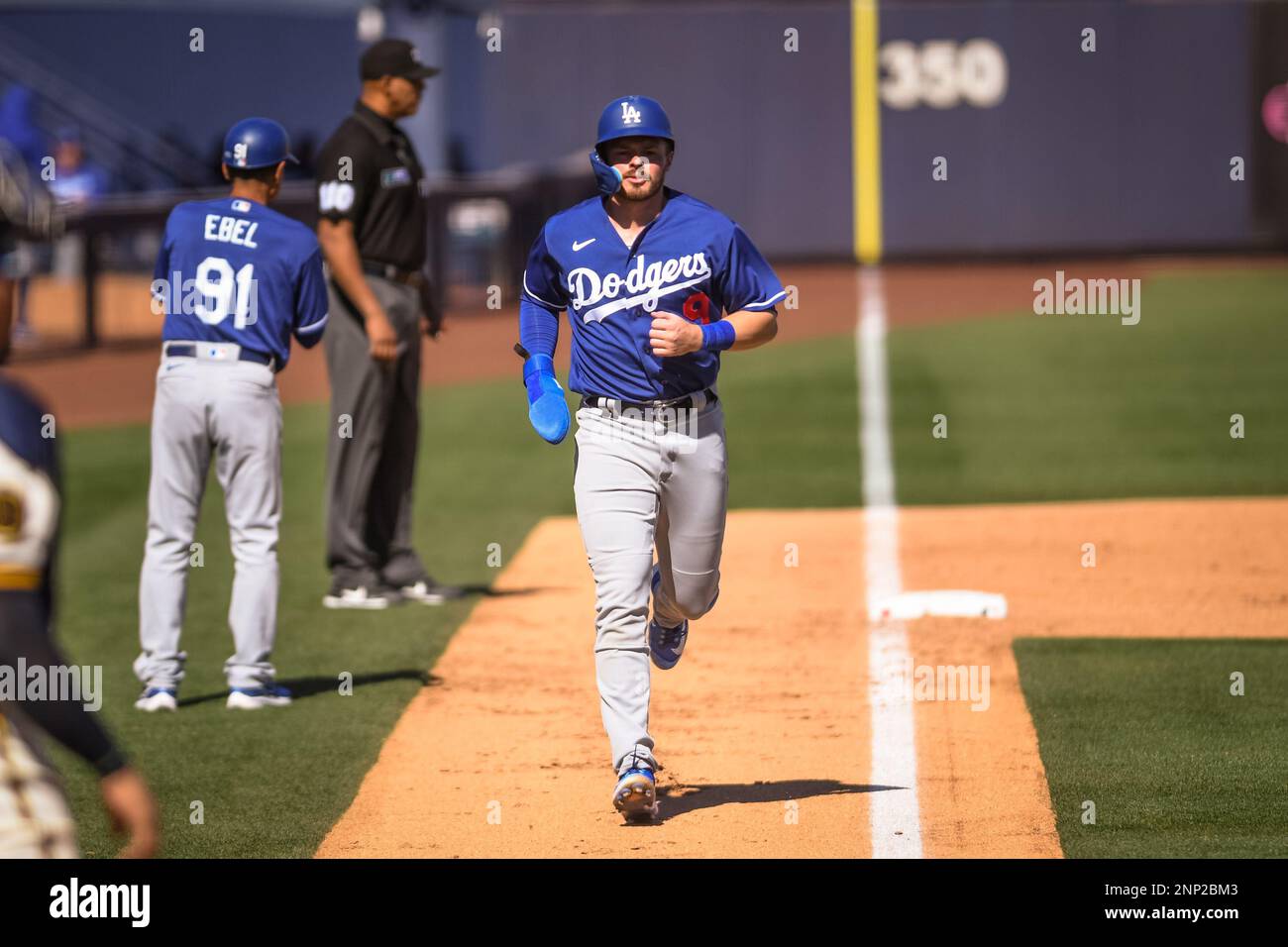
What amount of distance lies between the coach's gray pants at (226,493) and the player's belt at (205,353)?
0.06 ft

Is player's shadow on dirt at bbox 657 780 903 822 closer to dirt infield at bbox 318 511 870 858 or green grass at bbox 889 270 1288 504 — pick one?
dirt infield at bbox 318 511 870 858

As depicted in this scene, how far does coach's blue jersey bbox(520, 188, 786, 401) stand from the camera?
5.81m

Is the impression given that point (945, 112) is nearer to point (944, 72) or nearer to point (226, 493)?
point (944, 72)

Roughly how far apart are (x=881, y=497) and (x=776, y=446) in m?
2.35

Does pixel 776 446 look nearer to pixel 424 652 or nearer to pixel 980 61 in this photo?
pixel 424 652

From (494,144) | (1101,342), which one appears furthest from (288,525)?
(494,144)

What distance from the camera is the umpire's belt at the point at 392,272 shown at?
8.94 metres

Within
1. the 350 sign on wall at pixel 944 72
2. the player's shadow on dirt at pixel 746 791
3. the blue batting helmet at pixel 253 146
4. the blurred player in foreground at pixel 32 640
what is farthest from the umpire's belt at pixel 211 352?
the 350 sign on wall at pixel 944 72

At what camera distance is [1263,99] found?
2827cm

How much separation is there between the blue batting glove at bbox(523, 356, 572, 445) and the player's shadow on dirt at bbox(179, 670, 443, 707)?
2.06 m

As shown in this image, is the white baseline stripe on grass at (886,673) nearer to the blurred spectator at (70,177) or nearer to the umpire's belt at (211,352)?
the umpire's belt at (211,352)

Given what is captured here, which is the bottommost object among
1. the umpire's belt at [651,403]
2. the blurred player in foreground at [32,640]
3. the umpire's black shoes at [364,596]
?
the blurred player in foreground at [32,640]

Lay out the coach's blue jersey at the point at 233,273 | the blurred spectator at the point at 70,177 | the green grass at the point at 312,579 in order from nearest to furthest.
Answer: the green grass at the point at 312,579 < the coach's blue jersey at the point at 233,273 < the blurred spectator at the point at 70,177

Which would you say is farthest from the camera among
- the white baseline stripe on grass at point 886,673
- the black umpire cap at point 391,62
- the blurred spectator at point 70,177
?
the blurred spectator at point 70,177
